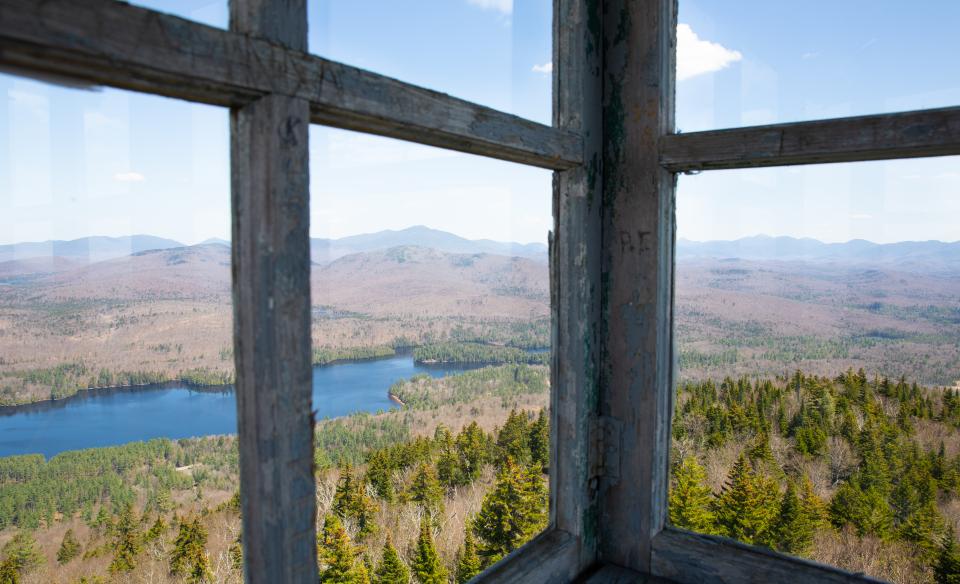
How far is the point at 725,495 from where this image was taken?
69.1 inches

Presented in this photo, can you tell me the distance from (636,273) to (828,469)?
0.82m

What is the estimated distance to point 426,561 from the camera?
5.52 ft

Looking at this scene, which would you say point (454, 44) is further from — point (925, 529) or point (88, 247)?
point (925, 529)

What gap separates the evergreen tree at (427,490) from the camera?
1731mm

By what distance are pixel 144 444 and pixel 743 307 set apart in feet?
5.32

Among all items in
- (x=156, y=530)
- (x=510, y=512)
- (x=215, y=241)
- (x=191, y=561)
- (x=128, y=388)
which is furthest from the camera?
(x=191, y=561)

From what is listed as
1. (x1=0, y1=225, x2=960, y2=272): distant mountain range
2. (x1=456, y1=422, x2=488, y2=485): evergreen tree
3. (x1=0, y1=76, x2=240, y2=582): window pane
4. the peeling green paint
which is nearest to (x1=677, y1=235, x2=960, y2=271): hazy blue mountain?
(x1=0, y1=225, x2=960, y2=272): distant mountain range

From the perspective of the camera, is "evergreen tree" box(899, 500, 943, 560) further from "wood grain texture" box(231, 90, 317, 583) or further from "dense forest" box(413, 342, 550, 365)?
"wood grain texture" box(231, 90, 317, 583)

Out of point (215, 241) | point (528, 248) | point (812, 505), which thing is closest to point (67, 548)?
point (215, 241)

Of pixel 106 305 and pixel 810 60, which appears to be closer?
pixel 106 305

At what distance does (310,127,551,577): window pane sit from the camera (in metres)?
1.22

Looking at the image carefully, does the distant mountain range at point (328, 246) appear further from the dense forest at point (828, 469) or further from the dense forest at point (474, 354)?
the dense forest at point (828, 469)

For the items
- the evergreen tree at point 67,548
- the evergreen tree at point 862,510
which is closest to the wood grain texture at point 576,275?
the evergreen tree at point 862,510

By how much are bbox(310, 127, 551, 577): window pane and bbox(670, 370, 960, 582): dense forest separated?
0.53m
